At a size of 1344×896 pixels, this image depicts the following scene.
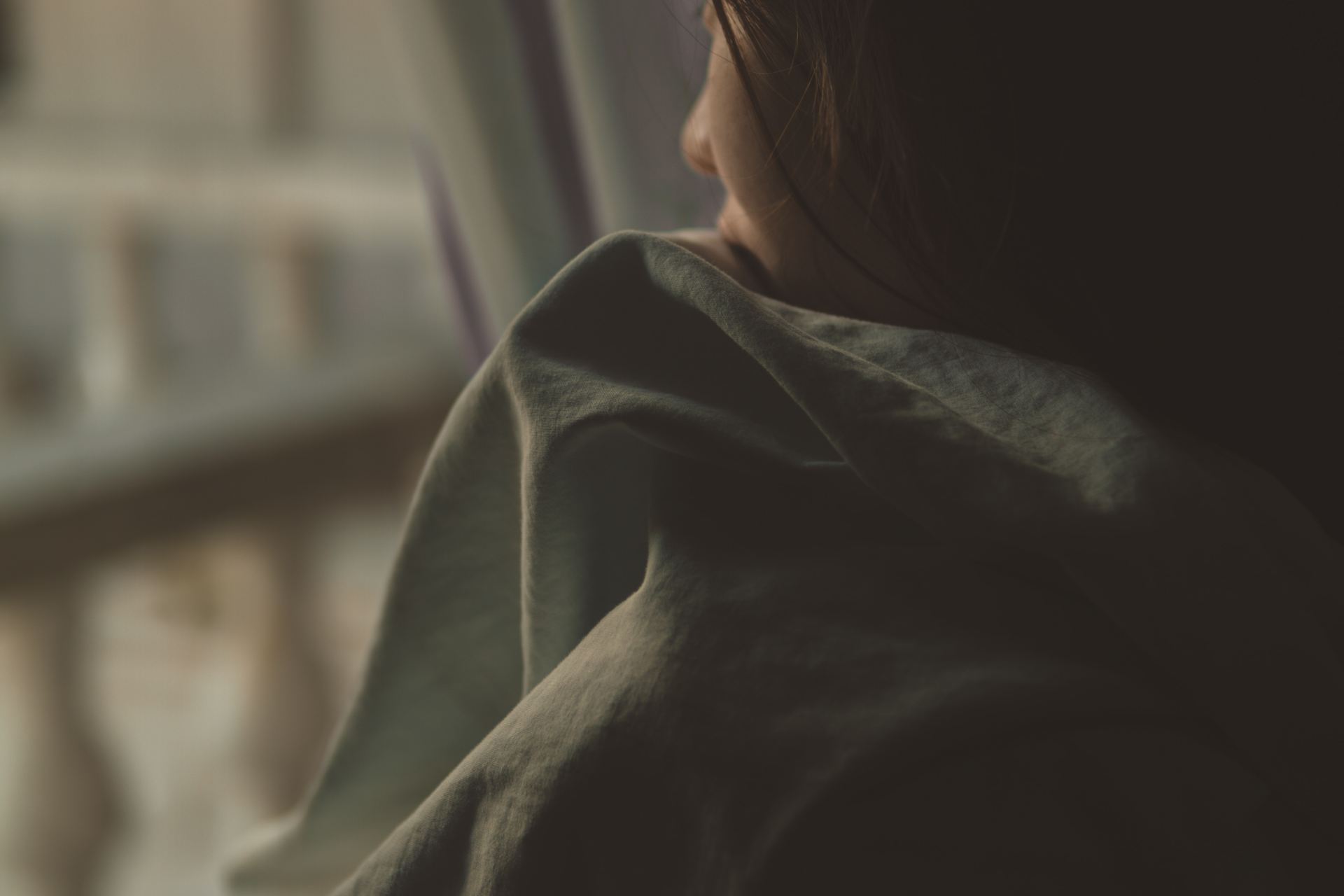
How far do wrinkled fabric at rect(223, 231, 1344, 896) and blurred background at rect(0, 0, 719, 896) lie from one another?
0.21m

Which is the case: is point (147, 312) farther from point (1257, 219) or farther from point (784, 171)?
point (1257, 219)

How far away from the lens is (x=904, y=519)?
291 millimetres

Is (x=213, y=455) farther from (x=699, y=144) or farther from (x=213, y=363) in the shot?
(x=699, y=144)

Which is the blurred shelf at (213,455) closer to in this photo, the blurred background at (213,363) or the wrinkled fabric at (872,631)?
the blurred background at (213,363)

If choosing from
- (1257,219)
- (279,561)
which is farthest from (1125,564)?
(279,561)

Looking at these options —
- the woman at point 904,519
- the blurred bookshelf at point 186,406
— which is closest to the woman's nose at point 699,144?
the woman at point 904,519

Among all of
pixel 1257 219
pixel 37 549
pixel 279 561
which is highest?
pixel 1257 219

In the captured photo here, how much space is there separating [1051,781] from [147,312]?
0.80 m

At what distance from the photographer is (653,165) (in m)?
0.52

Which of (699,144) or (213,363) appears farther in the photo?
(213,363)

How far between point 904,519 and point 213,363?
75 centimetres

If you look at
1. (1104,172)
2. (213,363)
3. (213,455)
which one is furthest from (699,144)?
(213,363)

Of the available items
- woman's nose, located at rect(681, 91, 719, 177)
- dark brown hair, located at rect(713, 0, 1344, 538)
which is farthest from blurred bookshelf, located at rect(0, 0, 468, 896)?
dark brown hair, located at rect(713, 0, 1344, 538)

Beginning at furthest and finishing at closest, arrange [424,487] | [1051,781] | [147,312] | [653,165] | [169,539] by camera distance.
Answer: [147,312] < [169,539] < [653,165] < [424,487] < [1051,781]
